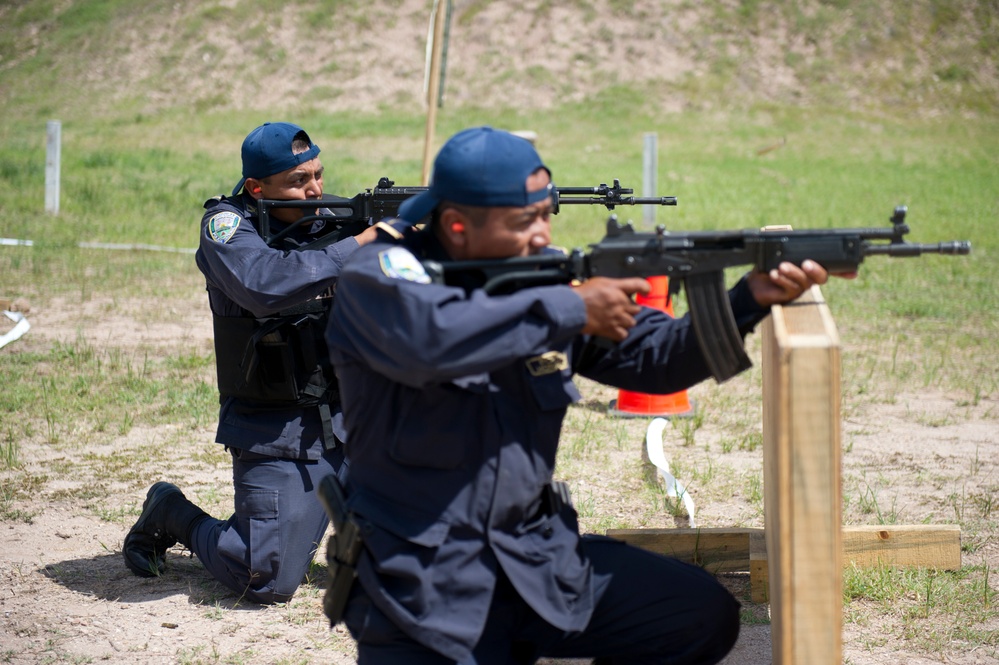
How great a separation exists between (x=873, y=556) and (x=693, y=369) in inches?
77.3

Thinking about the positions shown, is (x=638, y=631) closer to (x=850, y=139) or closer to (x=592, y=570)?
(x=592, y=570)

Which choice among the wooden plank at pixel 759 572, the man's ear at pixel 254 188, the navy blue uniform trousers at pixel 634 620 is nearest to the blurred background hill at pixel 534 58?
the man's ear at pixel 254 188

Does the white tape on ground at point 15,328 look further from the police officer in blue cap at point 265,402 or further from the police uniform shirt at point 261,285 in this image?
the police uniform shirt at point 261,285

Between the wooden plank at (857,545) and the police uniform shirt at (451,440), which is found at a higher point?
the police uniform shirt at (451,440)

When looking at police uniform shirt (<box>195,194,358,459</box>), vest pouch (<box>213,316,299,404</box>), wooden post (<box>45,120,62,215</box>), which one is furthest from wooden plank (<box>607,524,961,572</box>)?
wooden post (<box>45,120,62,215</box>)

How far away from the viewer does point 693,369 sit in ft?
9.85

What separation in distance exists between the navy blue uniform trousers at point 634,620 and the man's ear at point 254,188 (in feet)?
7.89

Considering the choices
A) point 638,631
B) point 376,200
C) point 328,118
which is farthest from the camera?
point 328,118

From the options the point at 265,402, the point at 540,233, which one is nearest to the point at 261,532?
the point at 265,402

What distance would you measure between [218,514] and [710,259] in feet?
10.7

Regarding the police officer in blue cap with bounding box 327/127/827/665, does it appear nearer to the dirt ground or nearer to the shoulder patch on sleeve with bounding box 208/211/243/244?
the dirt ground

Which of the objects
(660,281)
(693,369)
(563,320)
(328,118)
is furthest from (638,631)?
(328,118)

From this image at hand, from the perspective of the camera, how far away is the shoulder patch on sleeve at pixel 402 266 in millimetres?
2637

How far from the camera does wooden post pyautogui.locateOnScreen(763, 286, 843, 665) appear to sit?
2449mm
